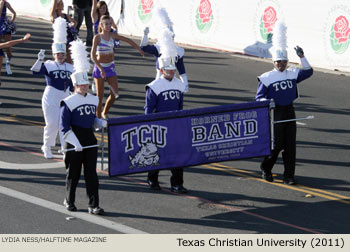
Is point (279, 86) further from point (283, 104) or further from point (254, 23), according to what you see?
point (254, 23)

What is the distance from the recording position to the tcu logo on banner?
11.1 meters

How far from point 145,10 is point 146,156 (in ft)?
62.4

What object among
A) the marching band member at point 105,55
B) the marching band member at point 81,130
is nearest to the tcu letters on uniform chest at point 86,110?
the marching band member at point 81,130

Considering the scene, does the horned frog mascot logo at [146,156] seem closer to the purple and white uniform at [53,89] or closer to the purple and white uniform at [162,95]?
the purple and white uniform at [162,95]

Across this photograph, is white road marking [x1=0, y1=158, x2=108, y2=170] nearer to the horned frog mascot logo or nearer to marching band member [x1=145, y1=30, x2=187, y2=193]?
marching band member [x1=145, y1=30, x2=187, y2=193]

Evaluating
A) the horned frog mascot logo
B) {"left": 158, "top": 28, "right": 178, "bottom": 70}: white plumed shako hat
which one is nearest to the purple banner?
the horned frog mascot logo

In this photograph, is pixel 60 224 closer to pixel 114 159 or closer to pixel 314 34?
pixel 114 159

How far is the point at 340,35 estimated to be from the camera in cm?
2333

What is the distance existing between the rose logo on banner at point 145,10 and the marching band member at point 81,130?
61.1 feet

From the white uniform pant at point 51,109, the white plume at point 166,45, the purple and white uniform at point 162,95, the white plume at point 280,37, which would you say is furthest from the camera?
the white uniform pant at point 51,109

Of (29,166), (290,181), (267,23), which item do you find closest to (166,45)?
(290,181)

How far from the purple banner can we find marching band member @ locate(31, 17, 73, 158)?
9.21ft

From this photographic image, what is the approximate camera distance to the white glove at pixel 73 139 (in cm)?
1055

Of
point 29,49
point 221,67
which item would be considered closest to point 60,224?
point 221,67
